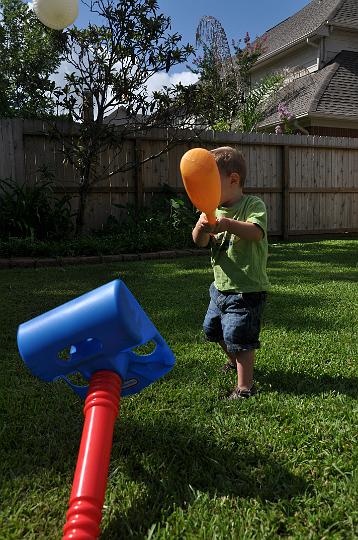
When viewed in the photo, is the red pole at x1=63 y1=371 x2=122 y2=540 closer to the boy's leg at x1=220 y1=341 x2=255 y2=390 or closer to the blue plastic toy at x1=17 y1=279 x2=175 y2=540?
the blue plastic toy at x1=17 y1=279 x2=175 y2=540

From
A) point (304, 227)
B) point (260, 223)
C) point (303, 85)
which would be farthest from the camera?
point (303, 85)

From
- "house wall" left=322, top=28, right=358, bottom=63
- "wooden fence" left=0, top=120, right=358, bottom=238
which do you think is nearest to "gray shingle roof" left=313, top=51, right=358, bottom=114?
"house wall" left=322, top=28, right=358, bottom=63

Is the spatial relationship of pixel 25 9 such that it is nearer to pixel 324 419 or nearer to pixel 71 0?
pixel 71 0

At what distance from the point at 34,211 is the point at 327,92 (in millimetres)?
10175

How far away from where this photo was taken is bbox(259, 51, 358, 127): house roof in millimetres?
13555

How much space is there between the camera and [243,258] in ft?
7.38

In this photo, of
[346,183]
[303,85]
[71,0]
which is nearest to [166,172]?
[71,0]

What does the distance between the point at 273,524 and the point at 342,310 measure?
2540mm

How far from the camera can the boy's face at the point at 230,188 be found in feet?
7.25

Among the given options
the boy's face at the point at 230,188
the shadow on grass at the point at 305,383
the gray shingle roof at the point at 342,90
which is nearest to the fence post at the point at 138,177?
the boy's face at the point at 230,188

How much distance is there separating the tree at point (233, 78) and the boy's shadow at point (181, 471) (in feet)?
36.6

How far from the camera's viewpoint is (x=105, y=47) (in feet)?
24.1

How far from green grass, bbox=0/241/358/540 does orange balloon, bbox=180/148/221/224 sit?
0.81m

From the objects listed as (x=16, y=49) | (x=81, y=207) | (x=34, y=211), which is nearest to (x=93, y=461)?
(x=34, y=211)
